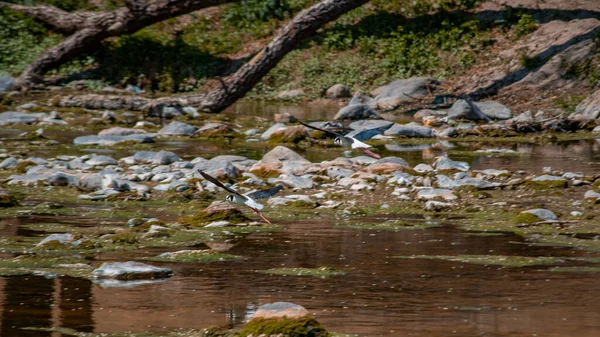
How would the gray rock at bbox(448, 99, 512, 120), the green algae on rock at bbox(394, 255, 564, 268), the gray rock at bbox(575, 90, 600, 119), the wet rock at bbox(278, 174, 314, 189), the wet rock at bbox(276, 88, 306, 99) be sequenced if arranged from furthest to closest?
the wet rock at bbox(276, 88, 306, 99) < the gray rock at bbox(448, 99, 512, 120) < the gray rock at bbox(575, 90, 600, 119) < the wet rock at bbox(278, 174, 314, 189) < the green algae on rock at bbox(394, 255, 564, 268)

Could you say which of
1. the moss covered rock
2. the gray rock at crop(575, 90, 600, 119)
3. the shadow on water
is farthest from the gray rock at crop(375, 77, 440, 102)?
the shadow on water

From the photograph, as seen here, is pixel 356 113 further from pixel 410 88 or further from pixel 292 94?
pixel 292 94

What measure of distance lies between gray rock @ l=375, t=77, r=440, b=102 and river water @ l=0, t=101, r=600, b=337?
1176cm

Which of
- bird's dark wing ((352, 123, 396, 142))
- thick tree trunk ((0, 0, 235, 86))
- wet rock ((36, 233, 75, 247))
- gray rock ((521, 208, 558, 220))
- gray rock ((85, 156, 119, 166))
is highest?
thick tree trunk ((0, 0, 235, 86))

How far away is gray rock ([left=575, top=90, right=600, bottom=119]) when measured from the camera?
55.2 ft

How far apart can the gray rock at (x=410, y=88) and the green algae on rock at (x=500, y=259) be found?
12.6 m

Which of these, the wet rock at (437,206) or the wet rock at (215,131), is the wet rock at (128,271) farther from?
the wet rock at (215,131)

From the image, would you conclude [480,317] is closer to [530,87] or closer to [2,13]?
[530,87]

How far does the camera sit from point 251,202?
773cm

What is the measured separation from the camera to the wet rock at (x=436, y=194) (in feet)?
34.4

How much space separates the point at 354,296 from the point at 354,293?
9 centimetres

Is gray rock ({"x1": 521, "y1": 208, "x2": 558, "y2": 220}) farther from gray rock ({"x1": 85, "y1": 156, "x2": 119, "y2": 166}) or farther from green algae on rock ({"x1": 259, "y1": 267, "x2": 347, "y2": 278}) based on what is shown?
gray rock ({"x1": 85, "y1": 156, "x2": 119, "y2": 166})

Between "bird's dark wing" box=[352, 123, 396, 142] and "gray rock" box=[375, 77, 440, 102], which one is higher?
"gray rock" box=[375, 77, 440, 102]

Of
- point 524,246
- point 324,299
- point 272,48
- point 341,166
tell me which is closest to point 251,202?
point 324,299
